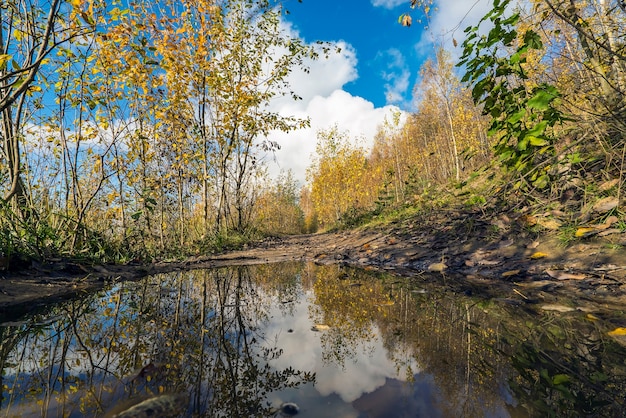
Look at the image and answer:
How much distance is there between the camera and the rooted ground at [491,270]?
2.21 metres

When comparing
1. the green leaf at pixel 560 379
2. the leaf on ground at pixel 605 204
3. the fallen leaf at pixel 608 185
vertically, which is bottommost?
the green leaf at pixel 560 379

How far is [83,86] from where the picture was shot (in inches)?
161

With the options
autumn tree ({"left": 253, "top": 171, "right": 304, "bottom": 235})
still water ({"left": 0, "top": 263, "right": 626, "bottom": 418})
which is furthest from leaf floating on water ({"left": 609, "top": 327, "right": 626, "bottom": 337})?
autumn tree ({"left": 253, "top": 171, "right": 304, "bottom": 235})

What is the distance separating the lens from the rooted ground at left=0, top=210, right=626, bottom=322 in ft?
7.24

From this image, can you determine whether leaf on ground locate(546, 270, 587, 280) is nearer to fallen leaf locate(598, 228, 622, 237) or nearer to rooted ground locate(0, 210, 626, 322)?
rooted ground locate(0, 210, 626, 322)

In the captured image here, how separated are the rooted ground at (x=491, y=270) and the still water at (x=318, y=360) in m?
0.41

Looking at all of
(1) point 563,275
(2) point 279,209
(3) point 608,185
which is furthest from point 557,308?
(2) point 279,209

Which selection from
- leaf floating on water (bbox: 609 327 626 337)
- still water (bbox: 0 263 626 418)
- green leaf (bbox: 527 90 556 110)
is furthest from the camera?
green leaf (bbox: 527 90 556 110)

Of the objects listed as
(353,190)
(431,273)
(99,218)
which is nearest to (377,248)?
(431,273)

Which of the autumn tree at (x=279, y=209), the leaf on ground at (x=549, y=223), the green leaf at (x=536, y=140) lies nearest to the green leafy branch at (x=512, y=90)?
the green leaf at (x=536, y=140)

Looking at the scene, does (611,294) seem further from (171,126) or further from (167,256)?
(171,126)

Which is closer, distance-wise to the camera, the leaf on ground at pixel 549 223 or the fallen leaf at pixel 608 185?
the fallen leaf at pixel 608 185

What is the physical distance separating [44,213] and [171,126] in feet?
15.9

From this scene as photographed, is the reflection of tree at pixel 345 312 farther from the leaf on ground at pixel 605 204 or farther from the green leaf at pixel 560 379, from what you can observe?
the leaf on ground at pixel 605 204
